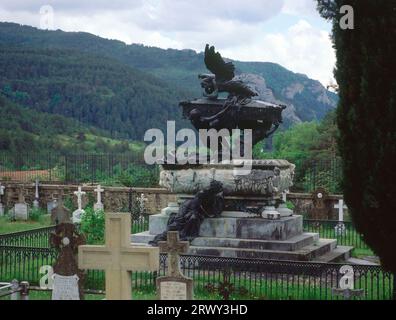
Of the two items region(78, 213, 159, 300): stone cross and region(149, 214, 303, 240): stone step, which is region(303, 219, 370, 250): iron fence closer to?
region(149, 214, 303, 240): stone step

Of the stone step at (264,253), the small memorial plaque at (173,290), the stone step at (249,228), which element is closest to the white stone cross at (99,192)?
the stone step at (249,228)

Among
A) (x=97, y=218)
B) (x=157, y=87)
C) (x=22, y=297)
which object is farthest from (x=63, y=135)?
(x=22, y=297)

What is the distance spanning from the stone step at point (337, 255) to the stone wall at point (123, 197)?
16.4 feet

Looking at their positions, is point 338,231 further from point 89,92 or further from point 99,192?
point 89,92

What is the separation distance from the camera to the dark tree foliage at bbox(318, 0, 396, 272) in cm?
880

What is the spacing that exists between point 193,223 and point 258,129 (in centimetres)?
238

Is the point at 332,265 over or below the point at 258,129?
below

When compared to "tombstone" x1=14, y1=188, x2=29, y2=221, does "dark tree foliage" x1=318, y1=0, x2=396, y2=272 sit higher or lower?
higher

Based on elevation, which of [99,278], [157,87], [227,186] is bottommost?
[99,278]

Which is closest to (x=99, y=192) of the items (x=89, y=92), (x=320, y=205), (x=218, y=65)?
(x=320, y=205)

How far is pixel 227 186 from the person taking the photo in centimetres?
1288

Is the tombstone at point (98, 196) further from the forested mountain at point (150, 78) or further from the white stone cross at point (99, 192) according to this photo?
the forested mountain at point (150, 78)

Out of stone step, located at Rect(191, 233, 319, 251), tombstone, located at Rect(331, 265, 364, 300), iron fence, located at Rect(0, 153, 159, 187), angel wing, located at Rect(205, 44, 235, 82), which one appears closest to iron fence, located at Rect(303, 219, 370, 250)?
stone step, located at Rect(191, 233, 319, 251)

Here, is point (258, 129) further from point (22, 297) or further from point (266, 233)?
point (22, 297)
